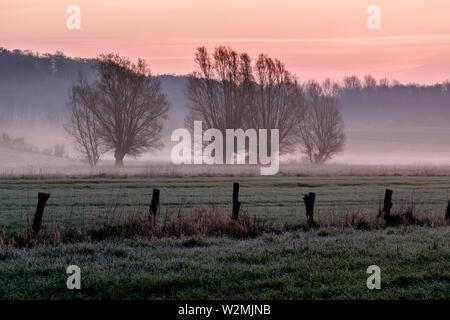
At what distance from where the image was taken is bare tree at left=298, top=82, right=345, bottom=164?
75.5 m

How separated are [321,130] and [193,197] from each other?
50.9 meters

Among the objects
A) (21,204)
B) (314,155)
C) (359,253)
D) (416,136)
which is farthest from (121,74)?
(416,136)

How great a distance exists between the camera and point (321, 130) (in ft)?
250

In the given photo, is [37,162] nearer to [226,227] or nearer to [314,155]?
[314,155]

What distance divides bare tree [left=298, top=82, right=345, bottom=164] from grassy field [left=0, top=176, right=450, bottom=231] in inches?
1353

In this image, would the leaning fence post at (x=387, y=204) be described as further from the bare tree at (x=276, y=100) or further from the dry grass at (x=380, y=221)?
the bare tree at (x=276, y=100)

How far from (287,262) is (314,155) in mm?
66535

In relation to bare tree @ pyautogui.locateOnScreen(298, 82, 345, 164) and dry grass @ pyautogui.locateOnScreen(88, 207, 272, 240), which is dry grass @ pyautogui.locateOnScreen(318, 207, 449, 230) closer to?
dry grass @ pyautogui.locateOnScreen(88, 207, 272, 240)

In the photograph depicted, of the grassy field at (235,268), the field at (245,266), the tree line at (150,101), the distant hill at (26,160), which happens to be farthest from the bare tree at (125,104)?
the grassy field at (235,268)

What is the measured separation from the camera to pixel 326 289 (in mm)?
9000

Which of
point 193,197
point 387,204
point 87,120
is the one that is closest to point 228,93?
point 87,120

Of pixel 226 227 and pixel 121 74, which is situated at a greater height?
pixel 121 74

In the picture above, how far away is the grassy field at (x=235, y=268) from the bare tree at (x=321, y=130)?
62.1m

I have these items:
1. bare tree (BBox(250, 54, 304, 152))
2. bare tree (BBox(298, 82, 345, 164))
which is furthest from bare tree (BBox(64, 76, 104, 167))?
bare tree (BBox(298, 82, 345, 164))
